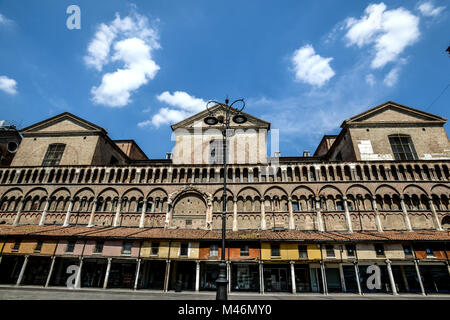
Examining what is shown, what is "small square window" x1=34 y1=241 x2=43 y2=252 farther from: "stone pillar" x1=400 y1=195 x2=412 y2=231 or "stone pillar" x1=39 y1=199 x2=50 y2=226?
"stone pillar" x1=400 y1=195 x2=412 y2=231

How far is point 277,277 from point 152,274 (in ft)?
38.5

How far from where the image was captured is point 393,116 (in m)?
28.1

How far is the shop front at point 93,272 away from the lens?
20.8 meters

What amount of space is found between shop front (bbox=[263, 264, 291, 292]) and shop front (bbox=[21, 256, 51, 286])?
66.1 feet

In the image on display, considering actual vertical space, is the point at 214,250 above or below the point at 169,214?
below

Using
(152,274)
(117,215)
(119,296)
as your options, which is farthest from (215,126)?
(119,296)

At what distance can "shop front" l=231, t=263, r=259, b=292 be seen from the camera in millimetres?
20031

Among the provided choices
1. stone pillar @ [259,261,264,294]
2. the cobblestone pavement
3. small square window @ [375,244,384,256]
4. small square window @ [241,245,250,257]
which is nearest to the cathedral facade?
small square window @ [375,244,384,256]

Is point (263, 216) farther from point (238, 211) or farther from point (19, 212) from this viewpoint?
point (19, 212)

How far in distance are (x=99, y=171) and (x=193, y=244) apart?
14.9m

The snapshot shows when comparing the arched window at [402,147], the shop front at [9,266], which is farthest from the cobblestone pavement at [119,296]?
the arched window at [402,147]
